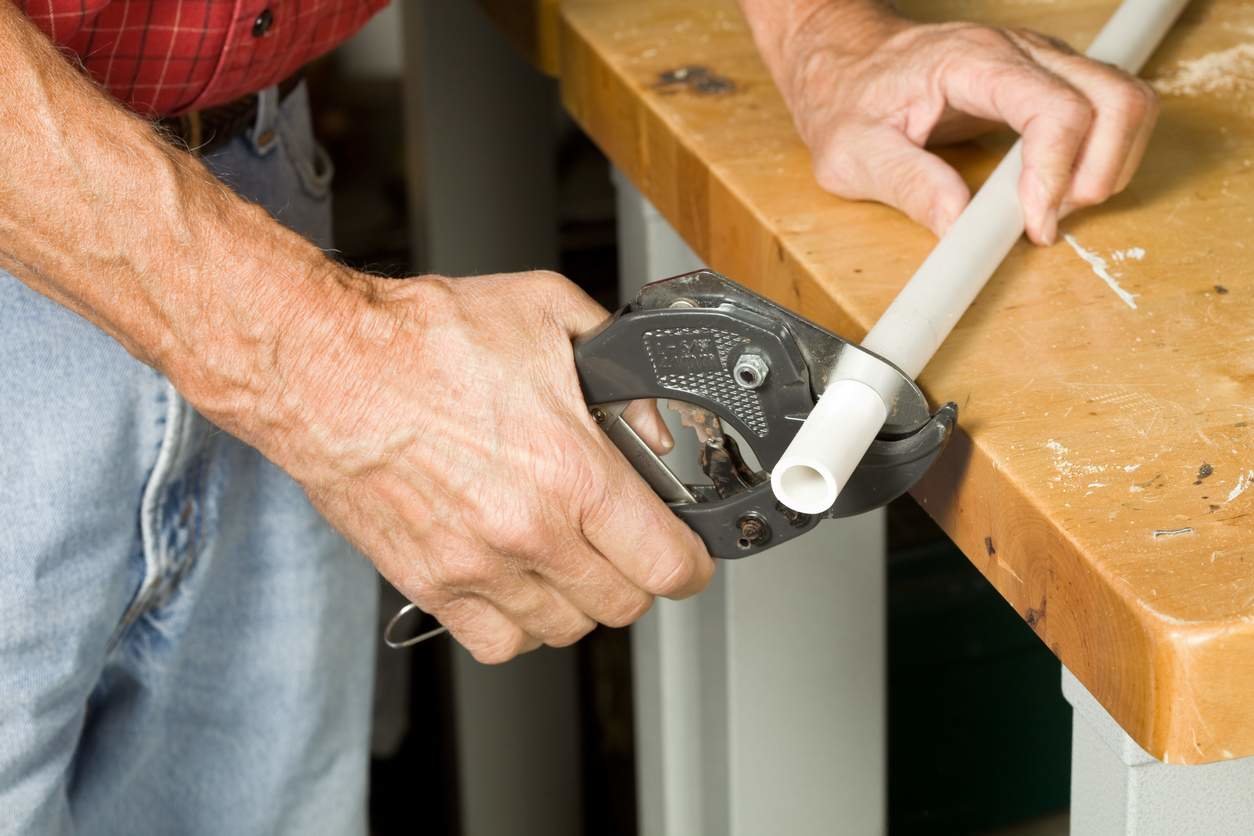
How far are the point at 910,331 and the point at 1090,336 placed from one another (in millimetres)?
76

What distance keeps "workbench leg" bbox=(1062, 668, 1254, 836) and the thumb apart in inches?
9.6

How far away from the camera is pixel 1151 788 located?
0.46 metres

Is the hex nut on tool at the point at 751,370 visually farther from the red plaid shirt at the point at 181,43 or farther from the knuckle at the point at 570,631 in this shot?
the red plaid shirt at the point at 181,43

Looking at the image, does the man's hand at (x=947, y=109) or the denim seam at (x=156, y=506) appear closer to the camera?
the man's hand at (x=947, y=109)

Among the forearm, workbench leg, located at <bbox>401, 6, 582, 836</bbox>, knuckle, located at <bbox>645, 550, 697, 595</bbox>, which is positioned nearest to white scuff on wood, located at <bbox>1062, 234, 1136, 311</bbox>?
knuckle, located at <bbox>645, 550, 697, 595</bbox>

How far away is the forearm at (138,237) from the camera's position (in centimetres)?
54

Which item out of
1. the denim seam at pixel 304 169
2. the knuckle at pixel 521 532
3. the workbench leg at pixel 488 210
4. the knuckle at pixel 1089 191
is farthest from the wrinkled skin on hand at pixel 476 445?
the workbench leg at pixel 488 210

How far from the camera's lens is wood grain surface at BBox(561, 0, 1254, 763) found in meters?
0.42

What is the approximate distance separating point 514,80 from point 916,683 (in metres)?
0.65

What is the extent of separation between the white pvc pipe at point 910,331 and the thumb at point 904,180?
0.02 m

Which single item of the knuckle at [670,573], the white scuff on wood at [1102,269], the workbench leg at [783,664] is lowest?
the workbench leg at [783,664]

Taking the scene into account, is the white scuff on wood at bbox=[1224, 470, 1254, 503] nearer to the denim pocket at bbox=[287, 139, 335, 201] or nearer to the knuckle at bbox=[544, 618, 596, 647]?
the knuckle at bbox=[544, 618, 596, 647]

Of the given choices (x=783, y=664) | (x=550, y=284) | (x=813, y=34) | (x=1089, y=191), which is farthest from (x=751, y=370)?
(x=783, y=664)

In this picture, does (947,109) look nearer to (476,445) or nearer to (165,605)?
(476,445)
